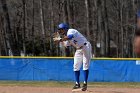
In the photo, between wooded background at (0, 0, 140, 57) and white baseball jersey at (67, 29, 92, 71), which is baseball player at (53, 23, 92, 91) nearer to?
white baseball jersey at (67, 29, 92, 71)

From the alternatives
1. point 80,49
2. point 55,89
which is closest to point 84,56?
point 80,49

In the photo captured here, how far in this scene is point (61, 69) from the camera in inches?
938

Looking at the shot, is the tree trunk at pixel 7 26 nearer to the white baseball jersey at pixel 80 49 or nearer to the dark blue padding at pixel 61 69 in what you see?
the dark blue padding at pixel 61 69

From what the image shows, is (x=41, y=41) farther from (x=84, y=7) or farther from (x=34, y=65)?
(x=34, y=65)

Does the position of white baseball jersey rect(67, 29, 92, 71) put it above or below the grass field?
above

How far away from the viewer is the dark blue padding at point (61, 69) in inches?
928

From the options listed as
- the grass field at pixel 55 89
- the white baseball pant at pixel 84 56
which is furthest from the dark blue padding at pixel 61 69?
the white baseball pant at pixel 84 56

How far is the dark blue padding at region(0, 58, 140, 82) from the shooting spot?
2358 centimetres

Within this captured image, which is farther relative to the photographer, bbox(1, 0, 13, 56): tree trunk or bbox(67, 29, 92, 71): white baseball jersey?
bbox(1, 0, 13, 56): tree trunk

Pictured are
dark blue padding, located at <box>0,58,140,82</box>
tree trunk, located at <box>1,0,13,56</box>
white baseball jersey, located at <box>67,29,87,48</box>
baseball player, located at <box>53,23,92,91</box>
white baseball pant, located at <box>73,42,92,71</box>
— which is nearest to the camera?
baseball player, located at <box>53,23,92,91</box>

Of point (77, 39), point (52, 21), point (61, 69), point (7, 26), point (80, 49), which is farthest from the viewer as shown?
point (52, 21)

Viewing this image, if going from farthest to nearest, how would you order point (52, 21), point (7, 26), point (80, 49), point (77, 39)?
point (52, 21) → point (7, 26) → point (80, 49) → point (77, 39)

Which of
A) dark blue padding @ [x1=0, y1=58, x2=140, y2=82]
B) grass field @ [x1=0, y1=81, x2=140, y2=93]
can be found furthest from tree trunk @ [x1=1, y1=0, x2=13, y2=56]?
grass field @ [x1=0, y1=81, x2=140, y2=93]

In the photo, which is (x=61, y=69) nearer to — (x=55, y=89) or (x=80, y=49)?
(x=55, y=89)
